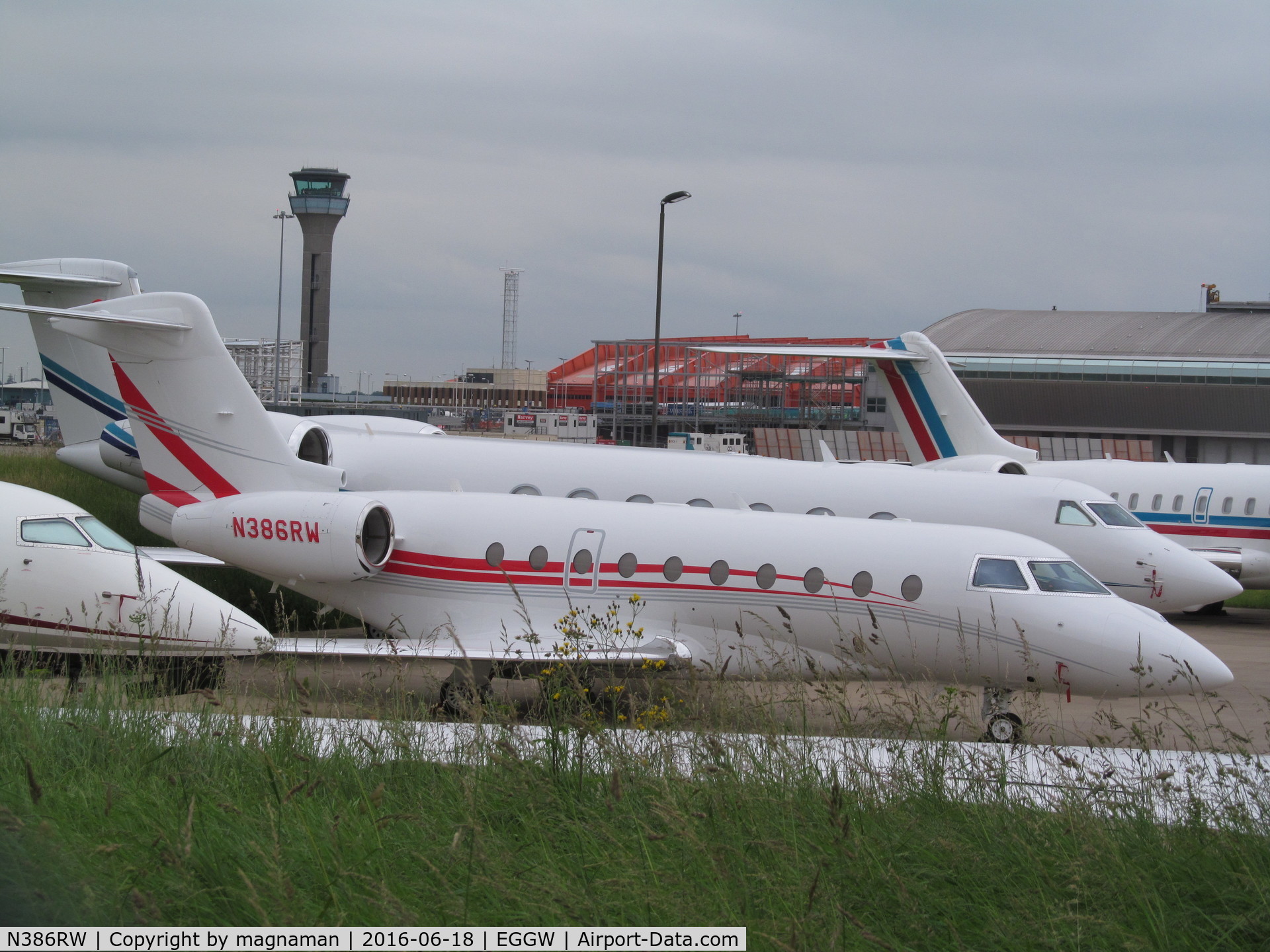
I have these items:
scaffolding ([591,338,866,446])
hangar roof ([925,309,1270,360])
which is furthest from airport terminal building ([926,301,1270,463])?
scaffolding ([591,338,866,446])

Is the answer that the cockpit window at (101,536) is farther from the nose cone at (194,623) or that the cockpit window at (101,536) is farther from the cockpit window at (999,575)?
the cockpit window at (999,575)

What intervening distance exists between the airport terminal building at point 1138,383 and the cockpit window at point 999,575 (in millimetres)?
45623

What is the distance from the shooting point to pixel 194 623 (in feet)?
36.8

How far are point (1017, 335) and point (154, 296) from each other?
53.1 m

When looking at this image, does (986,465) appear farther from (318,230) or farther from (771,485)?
(318,230)

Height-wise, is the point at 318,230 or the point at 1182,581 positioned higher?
the point at 318,230

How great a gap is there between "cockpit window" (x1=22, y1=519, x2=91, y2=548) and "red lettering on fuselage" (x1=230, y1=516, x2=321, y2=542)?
2.52 metres

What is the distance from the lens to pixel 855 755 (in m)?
5.80

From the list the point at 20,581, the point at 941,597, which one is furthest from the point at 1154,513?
the point at 20,581

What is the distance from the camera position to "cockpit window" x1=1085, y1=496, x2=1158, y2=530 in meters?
17.3

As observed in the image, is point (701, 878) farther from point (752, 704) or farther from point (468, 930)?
point (752, 704)

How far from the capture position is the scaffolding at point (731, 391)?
58.9m

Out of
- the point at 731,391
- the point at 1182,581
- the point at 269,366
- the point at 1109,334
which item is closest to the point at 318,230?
the point at 269,366
